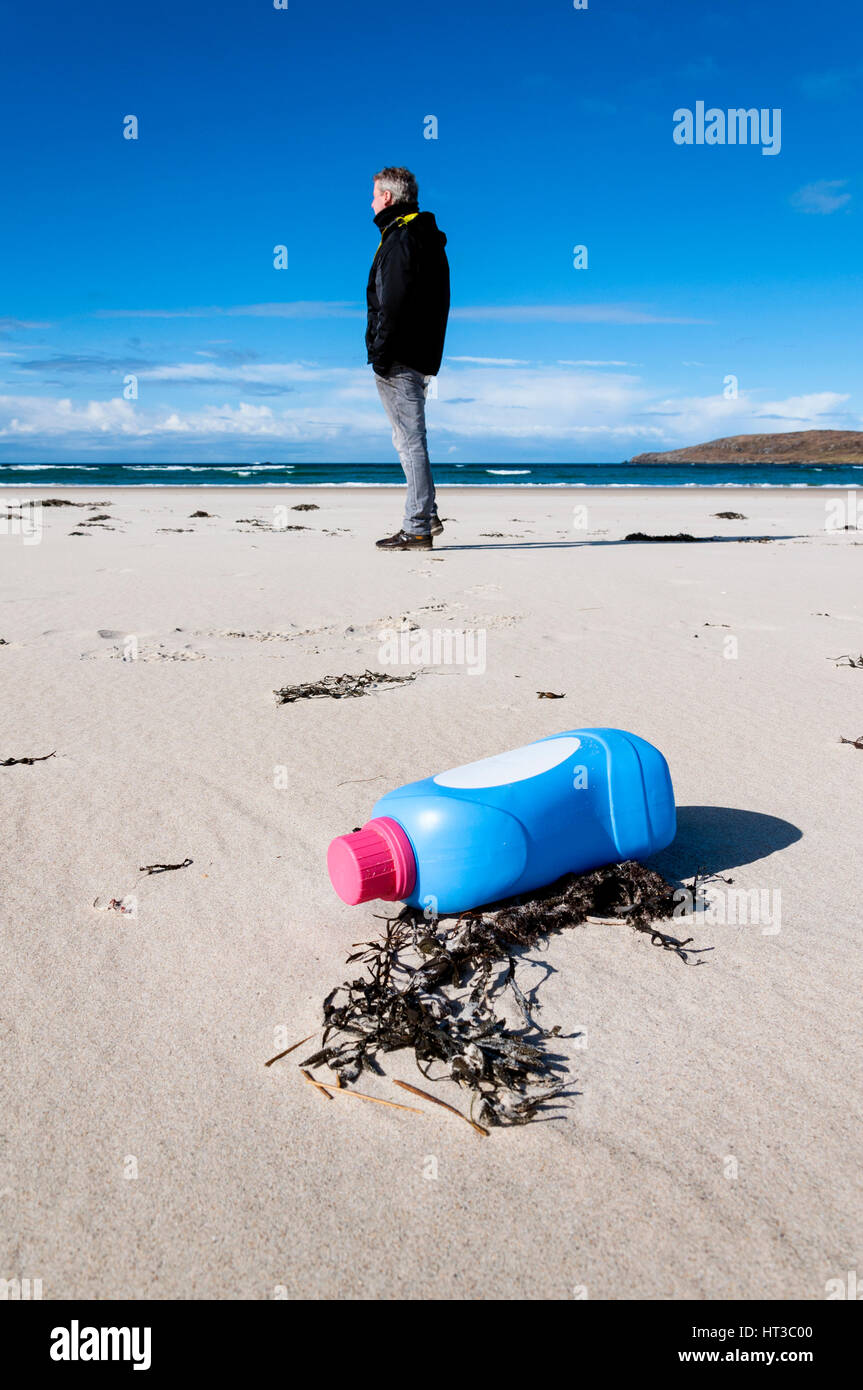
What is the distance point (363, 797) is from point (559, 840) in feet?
2.62

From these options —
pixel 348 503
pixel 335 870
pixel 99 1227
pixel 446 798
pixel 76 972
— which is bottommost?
pixel 99 1227

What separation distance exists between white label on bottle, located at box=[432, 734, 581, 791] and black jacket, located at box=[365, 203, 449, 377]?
598 cm

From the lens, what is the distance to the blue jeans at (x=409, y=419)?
293 inches

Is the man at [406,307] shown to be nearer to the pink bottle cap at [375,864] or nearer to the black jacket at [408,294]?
the black jacket at [408,294]

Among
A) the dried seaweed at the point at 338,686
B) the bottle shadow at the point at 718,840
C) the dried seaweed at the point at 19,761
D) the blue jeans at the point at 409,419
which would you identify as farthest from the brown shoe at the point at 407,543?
the bottle shadow at the point at 718,840

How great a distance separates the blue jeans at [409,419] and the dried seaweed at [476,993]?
19.4 feet

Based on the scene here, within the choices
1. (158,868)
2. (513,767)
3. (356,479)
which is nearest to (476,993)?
(513,767)

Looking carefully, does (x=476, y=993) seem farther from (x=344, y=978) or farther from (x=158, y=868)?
(x=158, y=868)

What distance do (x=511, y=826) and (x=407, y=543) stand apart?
252 inches

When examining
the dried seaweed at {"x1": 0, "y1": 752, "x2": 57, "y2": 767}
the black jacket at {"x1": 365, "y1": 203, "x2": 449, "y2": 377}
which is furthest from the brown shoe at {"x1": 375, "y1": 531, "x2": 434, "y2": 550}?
the dried seaweed at {"x1": 0, "y1": 752, "x2": 57, "y2": 767}

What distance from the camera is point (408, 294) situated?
277 inches
